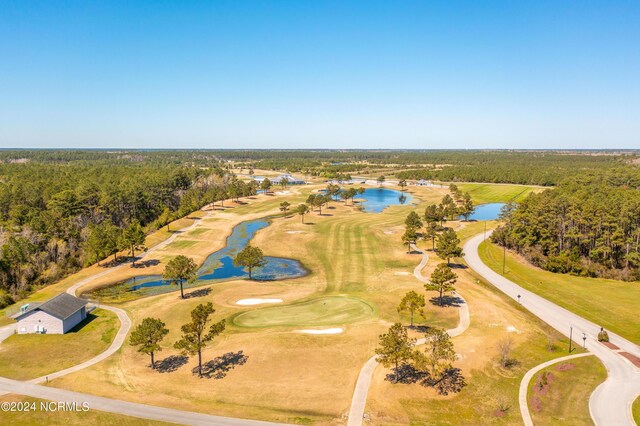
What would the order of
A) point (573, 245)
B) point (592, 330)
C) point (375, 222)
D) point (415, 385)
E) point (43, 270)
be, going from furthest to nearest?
point (375, 222), point (573, 245), point (43, 270), point (592, 330), point (415, 385)

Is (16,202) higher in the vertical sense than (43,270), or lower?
higher

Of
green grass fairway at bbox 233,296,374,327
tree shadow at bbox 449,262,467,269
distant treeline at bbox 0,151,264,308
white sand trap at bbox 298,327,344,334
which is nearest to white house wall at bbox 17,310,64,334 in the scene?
distant treeline at bbox 0,151,264,308

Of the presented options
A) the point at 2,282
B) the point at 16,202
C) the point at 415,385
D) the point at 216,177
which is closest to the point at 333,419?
the point at 415,385

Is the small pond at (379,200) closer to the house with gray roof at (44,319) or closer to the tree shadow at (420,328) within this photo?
the tree shadow at (420,328)

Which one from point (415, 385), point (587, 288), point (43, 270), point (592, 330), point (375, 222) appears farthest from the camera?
point (375, 222)

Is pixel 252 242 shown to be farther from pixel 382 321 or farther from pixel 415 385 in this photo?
pixel 415 385

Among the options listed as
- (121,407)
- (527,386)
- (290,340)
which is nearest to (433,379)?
(527,386)
